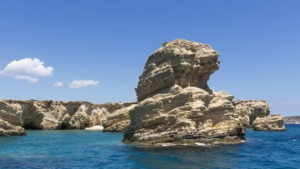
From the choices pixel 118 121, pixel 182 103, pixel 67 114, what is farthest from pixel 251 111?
pixel 182 103

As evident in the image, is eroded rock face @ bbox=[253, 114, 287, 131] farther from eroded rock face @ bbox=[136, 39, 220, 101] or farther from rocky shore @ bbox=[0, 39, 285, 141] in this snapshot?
eroded rock face @ bbox=[136, 39, 220, 101]

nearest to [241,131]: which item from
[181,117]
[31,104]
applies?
[181,117]

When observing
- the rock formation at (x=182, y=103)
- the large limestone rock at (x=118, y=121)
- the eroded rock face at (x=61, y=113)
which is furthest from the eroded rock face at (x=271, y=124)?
the rock formation at (x=182, y=103)

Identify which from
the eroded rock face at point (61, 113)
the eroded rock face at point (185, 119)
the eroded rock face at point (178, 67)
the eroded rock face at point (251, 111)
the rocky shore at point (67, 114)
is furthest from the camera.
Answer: the eroded rock face at point (251, 111)

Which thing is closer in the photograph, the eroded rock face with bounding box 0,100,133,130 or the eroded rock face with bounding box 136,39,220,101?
the eroded rock face with bounding box 136,39,220,101

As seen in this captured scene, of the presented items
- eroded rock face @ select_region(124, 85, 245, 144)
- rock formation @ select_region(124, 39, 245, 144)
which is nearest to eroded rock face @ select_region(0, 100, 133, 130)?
rock formation @ select_region(124, 39, 245, 144)

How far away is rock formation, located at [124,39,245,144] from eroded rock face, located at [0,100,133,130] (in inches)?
1971

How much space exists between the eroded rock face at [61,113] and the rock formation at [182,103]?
5005 cm

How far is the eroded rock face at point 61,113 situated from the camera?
8019 centimetres

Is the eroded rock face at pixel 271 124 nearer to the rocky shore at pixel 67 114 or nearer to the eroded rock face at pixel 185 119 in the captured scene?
the rocky shore at pixel 67 114

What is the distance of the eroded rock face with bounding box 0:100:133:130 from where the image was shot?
80.2 metres

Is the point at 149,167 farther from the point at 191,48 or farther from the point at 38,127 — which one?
the point at 38,127

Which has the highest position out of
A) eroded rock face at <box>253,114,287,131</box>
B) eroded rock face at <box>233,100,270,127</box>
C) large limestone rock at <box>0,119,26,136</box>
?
eroded rock face at <box>233,100,270,127</box>

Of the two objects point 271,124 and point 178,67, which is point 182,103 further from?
point 271,124
